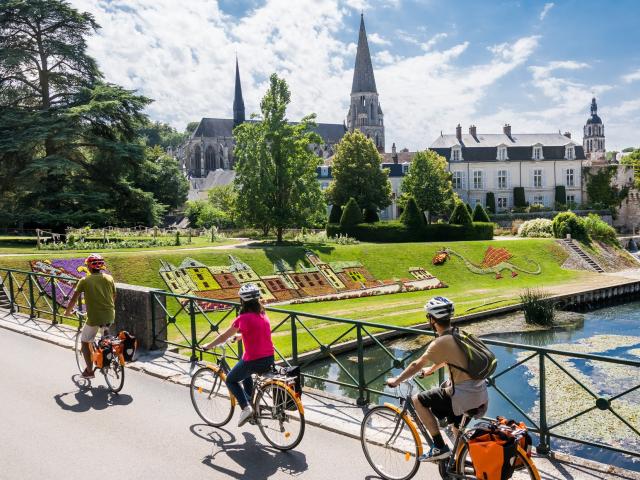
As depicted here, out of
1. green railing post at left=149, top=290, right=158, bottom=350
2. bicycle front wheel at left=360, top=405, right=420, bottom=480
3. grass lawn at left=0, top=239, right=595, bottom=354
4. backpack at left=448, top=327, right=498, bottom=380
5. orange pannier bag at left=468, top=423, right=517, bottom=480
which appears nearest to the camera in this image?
orange pannier bag at left=468, top=423, right=517, bottom=480

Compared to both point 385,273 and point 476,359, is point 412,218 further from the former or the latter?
point 476,359

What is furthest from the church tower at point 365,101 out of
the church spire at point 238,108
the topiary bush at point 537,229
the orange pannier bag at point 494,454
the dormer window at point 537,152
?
the orange pannier bag at point 494,454

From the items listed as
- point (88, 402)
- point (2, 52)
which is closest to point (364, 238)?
point (2, 52)

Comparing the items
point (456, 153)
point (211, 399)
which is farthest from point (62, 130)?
point (456, 153)

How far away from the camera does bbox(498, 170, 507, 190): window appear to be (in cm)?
7306

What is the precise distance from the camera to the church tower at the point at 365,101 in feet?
360

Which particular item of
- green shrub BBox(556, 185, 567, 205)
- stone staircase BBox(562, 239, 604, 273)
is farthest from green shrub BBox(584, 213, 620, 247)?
green shrub BBox(556, 185, 567, 205)

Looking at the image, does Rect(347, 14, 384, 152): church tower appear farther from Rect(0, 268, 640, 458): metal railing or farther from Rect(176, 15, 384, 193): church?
Rect(0, 268, 640, 458): metal railing

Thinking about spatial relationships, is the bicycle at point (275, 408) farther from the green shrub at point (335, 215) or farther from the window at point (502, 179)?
the window at point (502, 179)

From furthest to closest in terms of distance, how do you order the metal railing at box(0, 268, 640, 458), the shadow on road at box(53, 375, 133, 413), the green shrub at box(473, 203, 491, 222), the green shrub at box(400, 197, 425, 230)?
the green shrub at box(473, 203, 491, 222)
the green shrub at box(400, 197, 425, 230)
the shadow on road at box(53, 375, 133, 413)
the metal railing at box(0, 268, 640, 458)

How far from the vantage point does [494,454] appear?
16.4 feet

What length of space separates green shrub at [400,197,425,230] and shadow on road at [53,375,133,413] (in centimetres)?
3891

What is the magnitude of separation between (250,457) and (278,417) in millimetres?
591

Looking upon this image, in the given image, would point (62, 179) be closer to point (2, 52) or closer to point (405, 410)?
point (2, 52)
